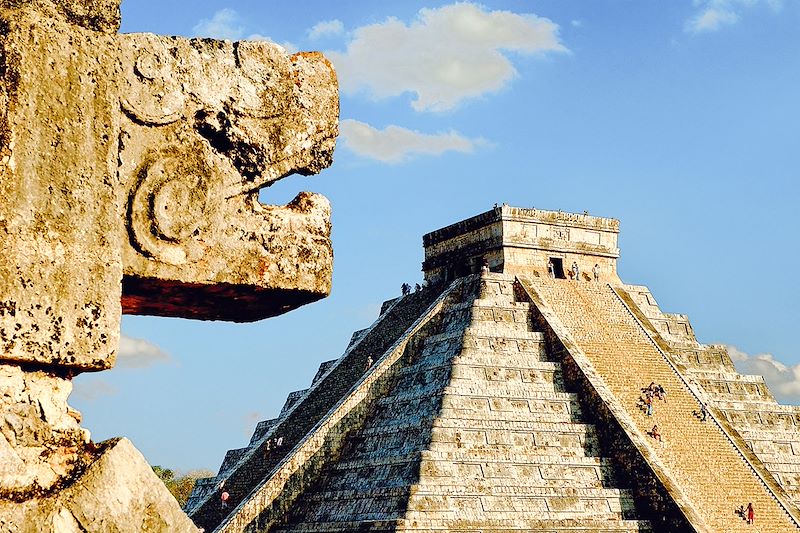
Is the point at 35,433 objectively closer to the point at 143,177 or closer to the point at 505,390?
the point at 143,177

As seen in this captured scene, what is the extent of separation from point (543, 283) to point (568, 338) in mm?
2944

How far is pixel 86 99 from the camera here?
3152 millimetres

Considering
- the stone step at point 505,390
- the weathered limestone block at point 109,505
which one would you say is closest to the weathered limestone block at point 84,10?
the weathered limestone block at point 109,505

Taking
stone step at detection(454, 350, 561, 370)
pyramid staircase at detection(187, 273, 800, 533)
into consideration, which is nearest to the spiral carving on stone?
pyramid staircase at detection(187, 273, 800, 533)

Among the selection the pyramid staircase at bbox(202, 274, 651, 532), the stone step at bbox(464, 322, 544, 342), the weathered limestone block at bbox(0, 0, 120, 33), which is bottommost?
the pyramid staircase at bbox(202, 274, 651, 532)

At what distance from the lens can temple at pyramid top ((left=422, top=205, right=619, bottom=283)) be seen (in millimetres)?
35125

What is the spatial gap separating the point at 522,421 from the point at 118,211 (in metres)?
25.6

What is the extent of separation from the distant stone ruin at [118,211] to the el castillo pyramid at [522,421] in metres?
21.2

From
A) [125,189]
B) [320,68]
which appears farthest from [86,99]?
[320,68]

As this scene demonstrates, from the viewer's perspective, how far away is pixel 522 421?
28219 millimetres

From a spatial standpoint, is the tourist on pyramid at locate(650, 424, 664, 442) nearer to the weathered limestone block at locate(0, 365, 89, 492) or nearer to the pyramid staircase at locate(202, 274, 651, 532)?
the pyramid staircase at locate(202, 274, 651, 532)

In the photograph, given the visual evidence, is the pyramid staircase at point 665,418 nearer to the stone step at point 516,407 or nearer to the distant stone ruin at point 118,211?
the stone step at point 516,407

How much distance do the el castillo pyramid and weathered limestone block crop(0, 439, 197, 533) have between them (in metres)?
21.5

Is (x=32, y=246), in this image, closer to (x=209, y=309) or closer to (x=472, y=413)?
(x=209, y=309)
